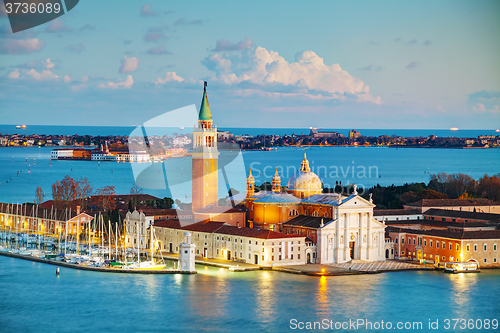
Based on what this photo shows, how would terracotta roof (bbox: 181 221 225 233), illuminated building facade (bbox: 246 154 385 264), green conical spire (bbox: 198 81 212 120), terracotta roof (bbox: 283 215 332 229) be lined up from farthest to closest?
green conical spire (bbox: 198 81 212 120) → terracotta roof (bbox: 181 221 225 233) → terracotta roof (bbox: 283 215 332 229) → illuminated building facade (bbox: 246 154 385 264)

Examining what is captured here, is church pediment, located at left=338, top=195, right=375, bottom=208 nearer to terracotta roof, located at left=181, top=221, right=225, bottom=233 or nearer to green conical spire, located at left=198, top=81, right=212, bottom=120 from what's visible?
terracotta roof, located at left=181, top=221, right=225, bottom=233

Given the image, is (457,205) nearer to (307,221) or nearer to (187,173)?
(307,221)

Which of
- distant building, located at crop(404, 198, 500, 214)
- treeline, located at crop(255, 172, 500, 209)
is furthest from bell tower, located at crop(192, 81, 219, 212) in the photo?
distant building, located at crop(404, 198, 500, 214)

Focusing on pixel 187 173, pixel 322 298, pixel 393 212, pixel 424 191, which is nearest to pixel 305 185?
pixel 393 212

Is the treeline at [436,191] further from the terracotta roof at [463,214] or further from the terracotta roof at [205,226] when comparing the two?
the terracotta roof at [205,226]

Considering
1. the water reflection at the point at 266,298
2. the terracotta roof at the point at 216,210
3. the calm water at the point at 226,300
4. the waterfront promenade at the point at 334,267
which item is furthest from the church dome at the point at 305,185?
the water reflection at the point at 266,298

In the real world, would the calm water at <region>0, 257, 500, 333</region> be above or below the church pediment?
below
